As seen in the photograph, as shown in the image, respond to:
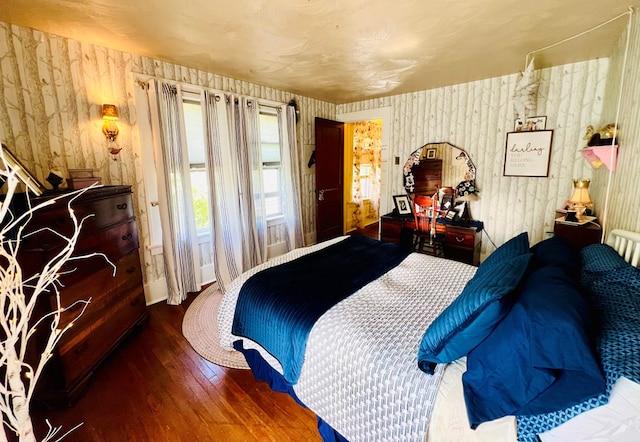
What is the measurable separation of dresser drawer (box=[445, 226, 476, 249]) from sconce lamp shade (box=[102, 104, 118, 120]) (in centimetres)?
361

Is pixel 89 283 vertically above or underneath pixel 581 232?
underneath

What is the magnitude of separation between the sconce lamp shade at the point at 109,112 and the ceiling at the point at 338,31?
51 centimetres

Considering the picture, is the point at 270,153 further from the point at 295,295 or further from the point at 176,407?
the point at 176,407

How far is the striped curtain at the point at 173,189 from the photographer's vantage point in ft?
9.07

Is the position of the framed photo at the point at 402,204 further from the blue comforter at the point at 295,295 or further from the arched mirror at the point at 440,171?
the blue comforter at the point at 295,295

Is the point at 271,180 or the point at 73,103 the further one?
the point at 271,180

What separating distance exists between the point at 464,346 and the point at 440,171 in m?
3.12

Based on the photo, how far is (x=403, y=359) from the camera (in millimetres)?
1221

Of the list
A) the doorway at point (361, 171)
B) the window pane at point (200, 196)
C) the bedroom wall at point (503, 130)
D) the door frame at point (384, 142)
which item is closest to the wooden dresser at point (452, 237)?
the bedroom wall at point (503, 130)

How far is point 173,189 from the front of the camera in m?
2.92

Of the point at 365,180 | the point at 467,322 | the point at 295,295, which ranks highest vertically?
the point at 365,180

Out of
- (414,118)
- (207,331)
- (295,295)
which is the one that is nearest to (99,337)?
(207,331)

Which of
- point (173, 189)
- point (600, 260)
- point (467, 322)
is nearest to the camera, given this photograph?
point (467, 322)

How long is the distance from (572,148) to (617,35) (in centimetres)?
105
